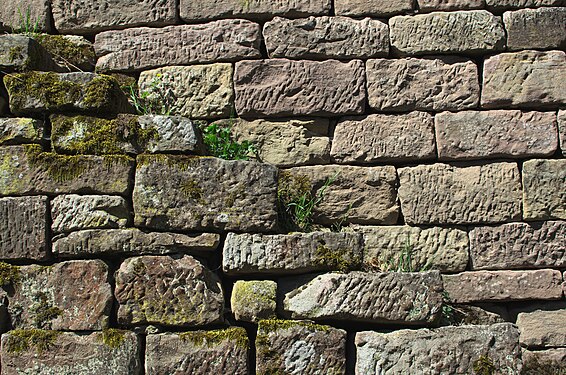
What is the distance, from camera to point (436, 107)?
5.20 metres

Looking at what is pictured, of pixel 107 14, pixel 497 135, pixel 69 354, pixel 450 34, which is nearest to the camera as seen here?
pixel 69 354

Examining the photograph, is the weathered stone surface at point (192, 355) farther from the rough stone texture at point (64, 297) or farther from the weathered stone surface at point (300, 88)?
the weathered stone surface at point (300, 88)

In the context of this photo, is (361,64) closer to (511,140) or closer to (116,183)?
(511,140)

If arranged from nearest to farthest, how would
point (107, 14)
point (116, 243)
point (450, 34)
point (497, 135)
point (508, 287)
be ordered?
point (116, 243), point (508, 287), point (497, 135), point (450, 34), point (107, 14)

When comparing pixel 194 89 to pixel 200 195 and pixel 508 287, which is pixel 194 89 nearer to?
pixel 200 195

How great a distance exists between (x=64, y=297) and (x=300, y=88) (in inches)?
89.9

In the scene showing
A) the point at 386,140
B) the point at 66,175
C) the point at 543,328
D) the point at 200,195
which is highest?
the point at 386,140

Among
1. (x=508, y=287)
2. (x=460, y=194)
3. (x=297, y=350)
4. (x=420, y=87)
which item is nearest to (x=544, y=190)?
(x=460, y=194)

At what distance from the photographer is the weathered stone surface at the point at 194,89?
5.25 metres

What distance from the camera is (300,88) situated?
518cm

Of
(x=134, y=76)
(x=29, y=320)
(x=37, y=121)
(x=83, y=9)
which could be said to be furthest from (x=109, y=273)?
(x=83, y=9)

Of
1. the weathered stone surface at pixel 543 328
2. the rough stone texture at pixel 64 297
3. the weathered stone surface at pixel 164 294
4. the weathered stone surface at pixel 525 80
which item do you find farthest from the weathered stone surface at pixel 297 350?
the weathered stone surface at pixel 525 80

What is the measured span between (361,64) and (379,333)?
6.97 ft

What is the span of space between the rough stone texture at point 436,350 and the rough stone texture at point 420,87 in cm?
184
